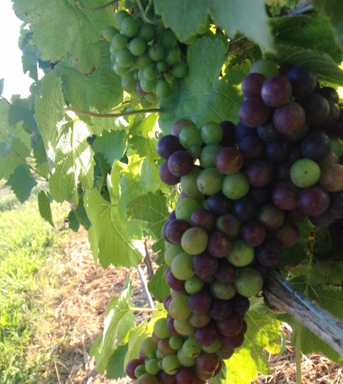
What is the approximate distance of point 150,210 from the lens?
2.75 ft

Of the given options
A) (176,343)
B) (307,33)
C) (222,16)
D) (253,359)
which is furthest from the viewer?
(253,359)

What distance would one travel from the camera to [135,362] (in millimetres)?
752

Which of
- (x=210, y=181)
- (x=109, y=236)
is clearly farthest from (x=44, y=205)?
(x=210, y=181)

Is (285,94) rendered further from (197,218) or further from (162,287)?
(162,287)

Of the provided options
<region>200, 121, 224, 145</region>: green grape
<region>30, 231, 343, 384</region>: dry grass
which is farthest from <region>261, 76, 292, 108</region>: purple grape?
<region>30, 231, 343, 384</region>: dry grass

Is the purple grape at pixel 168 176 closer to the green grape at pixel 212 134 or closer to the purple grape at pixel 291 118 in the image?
the green grape at pixel 212 134

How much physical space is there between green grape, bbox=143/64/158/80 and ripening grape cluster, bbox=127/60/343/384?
0.20 meters

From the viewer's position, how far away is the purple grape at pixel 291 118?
0.42 metres

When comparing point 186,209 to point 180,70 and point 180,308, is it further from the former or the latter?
point 180,70

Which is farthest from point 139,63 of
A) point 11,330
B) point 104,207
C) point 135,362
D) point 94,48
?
point 11,330

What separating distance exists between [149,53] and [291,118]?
0.37m

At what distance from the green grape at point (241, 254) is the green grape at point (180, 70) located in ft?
1.25

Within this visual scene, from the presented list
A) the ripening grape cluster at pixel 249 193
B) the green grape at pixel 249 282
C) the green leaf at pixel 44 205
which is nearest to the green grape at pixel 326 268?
the ripening grape cluster at pixel 249 193

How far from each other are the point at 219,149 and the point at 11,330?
334 cm
